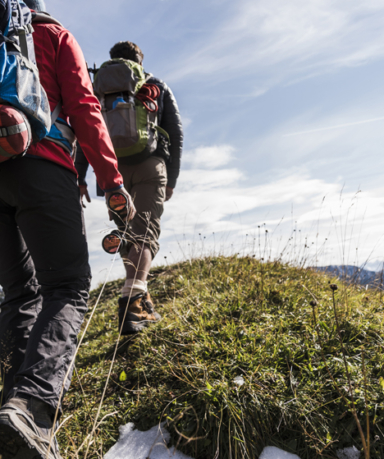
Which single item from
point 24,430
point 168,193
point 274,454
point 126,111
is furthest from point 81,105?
point 274,454

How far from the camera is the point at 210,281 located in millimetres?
3611

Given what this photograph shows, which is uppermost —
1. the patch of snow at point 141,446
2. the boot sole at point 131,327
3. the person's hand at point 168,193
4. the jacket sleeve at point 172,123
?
the jacket sleeve at point 172,123

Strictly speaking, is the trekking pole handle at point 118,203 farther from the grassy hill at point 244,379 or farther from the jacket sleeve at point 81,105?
the grassy hill at point 244,379

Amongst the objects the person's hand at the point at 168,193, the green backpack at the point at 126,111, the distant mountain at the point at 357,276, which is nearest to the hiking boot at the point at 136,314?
the person's hand at the point at 168,193

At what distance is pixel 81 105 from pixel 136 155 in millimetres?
1164

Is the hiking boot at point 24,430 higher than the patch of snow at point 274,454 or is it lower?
higher

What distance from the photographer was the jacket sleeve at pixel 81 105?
67.5 inches

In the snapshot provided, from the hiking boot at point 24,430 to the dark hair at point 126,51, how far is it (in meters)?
3.07

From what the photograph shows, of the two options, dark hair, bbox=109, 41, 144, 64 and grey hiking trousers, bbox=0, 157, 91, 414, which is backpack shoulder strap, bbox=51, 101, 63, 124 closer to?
grey hiking trousers, bbox=0, 157, 91, 414

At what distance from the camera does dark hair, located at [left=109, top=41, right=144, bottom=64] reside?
10.2 ft

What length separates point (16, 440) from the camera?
3.58ft

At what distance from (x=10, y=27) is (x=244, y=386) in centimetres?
219

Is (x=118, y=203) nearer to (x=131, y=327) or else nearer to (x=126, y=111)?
(x=131, y=327)

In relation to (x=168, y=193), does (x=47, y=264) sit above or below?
below
